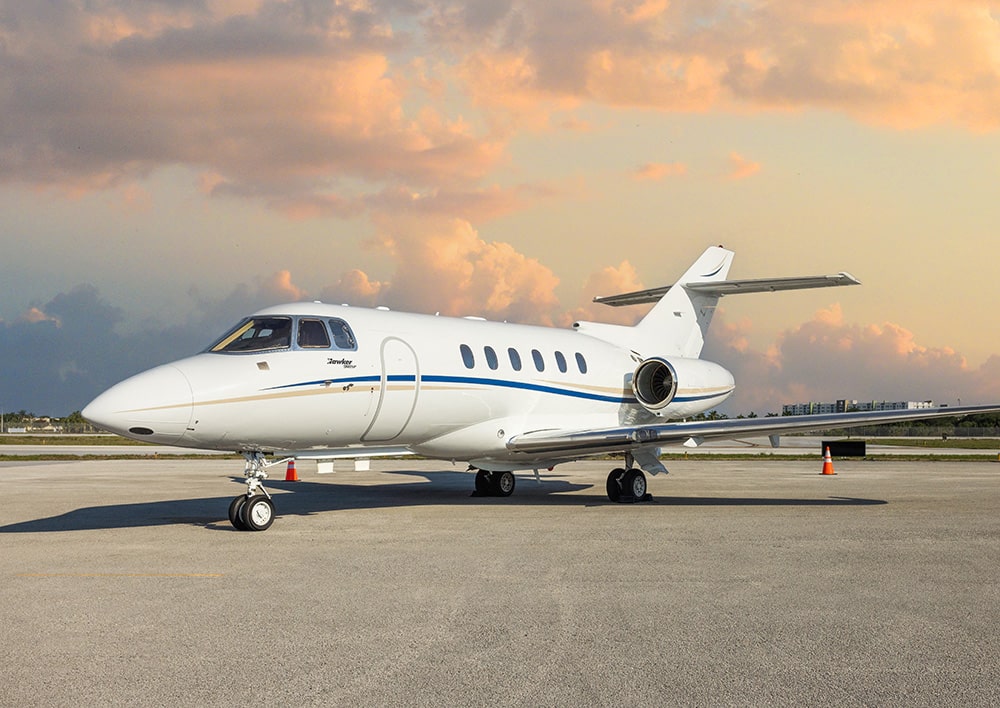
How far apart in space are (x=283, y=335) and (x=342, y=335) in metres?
1.04

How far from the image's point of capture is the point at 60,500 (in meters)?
18.2

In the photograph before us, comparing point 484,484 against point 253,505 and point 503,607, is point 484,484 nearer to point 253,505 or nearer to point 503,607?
point 253,505

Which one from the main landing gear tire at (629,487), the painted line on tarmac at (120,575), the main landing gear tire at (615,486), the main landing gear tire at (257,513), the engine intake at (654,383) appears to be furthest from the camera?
the engine intake at (654,383)

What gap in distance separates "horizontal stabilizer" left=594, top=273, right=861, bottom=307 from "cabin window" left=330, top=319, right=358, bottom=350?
10.6 meters

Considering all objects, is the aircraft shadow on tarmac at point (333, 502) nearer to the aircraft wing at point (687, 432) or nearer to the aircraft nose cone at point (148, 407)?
the aircraft wing at point (687, 432)

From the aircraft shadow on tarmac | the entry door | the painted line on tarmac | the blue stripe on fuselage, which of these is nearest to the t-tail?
the blue stripe on fuselage

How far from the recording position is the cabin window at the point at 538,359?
Answer: 18578mm

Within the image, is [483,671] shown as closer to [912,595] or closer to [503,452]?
[912,595]

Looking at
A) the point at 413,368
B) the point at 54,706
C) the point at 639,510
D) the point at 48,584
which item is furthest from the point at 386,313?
the point at 54,706

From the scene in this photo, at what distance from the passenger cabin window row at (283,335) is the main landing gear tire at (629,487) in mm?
6265

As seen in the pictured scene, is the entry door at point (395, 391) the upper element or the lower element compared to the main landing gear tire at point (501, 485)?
upper

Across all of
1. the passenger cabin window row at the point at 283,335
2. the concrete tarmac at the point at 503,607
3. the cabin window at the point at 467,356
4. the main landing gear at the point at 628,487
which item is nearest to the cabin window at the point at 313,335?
the passenger cabin window row at the point at 283,335

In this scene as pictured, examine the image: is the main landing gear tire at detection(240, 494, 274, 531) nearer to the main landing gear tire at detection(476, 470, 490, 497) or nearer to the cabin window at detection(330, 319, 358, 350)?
the cabin window at detection(330, 319, 358, 350)

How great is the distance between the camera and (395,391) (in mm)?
15031
